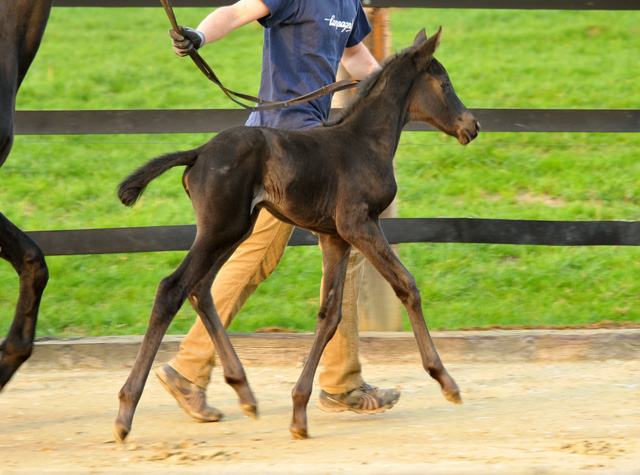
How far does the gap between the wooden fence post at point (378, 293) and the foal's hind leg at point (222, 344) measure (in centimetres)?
166

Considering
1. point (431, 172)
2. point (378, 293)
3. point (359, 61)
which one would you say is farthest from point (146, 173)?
point (431, 172)

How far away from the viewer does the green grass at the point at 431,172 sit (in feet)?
20.5

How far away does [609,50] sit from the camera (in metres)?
11.4

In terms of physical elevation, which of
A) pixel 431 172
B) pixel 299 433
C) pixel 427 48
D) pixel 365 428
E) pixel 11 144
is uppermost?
pixel 427 48

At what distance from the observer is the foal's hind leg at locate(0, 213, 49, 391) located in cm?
381

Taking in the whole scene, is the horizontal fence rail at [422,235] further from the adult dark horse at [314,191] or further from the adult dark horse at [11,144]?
the adult dark horse at [314,191]

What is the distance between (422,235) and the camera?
5.28m

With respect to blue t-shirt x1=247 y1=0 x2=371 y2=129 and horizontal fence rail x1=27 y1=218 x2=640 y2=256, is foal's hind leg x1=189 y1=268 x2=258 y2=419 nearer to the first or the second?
blue t-shirt x1=247 y1=0 x2=371 y2=129

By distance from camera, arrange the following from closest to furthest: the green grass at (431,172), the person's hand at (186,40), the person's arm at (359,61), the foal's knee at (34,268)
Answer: the person's hand at (186,40)
the foal's knee at (34,268)
the person's arm at (359,61)
the green grass at (431,172)

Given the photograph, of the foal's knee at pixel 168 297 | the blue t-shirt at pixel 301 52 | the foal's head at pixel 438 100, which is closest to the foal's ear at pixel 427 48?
the foal's head at pixel 438 100

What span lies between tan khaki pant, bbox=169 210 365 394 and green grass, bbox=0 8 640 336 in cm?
138

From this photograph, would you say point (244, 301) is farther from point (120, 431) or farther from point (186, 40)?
point (186, 40)

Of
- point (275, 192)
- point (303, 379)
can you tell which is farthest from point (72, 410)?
point (275, 192)

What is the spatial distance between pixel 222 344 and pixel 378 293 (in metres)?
1.72
